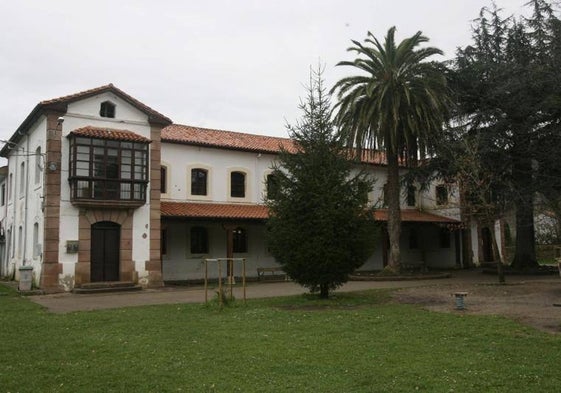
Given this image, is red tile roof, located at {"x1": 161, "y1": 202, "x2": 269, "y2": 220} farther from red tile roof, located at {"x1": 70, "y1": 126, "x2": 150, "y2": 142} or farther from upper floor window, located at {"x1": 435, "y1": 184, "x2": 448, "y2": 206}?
upper floor window, located at {"x1": 435, "y1": 184, "x2": 448, "y2": 206}

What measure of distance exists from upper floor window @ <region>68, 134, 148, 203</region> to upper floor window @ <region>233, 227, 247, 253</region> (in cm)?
717

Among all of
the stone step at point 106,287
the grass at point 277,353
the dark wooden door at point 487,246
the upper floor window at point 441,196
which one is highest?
the upper floor window at point 441,196

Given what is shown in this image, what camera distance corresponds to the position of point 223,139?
93.1ft

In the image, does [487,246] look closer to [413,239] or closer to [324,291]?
[413,239]

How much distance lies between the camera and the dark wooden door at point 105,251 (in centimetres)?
2122

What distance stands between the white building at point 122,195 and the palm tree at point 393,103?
12.2ft

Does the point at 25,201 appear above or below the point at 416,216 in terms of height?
above

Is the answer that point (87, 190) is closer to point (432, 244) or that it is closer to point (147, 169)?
point (147, 169)

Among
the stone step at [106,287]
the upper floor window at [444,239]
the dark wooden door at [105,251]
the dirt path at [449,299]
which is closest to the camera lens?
the dirt path at [449,299]

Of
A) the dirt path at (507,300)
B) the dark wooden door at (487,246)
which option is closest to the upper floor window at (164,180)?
the dirt path at (507,300)

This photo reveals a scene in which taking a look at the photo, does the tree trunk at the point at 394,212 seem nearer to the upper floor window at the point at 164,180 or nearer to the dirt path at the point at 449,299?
the dirt path at the point at 449,299

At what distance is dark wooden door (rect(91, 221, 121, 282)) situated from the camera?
835 inches

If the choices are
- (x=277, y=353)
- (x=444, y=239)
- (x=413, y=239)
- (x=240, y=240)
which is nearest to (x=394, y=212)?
(x=240, y=240)

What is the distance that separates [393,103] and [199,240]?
11452mm
